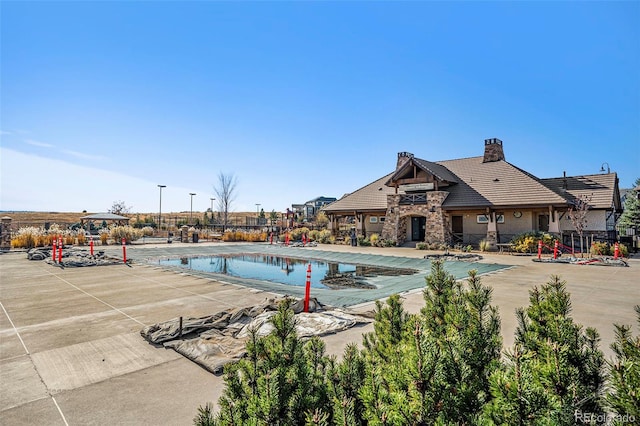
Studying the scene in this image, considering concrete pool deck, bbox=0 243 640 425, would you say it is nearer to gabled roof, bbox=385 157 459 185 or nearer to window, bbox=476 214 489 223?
window, bbox=476 214 489 223

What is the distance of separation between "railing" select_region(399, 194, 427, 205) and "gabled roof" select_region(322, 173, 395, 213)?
184cm

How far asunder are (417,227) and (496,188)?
6449 millimetres

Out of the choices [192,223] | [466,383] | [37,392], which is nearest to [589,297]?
[466,383]

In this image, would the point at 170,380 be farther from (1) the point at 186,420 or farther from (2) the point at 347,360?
(2) the point at 347,360

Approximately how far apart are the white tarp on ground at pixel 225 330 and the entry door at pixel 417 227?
20947 mm

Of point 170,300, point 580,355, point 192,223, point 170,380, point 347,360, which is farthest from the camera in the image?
point 192,223

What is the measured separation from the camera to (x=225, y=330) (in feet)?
17.4

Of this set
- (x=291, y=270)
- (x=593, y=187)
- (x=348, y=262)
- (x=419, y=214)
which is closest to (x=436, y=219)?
(x=419, y=214)

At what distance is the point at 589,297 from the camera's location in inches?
309

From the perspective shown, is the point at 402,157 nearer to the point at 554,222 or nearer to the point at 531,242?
the point at 554,222

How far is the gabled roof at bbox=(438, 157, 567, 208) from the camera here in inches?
792

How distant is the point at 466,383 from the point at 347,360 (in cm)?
69

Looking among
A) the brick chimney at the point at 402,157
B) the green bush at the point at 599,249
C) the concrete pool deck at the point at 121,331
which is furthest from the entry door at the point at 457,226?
the concrete pool deck at the point at 121,331

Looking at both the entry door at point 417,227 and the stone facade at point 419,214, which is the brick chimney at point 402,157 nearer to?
the stone facade at point 419,214
